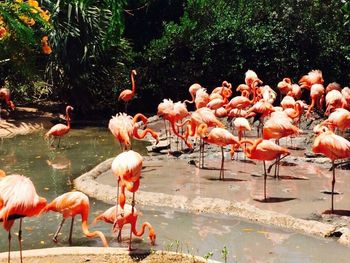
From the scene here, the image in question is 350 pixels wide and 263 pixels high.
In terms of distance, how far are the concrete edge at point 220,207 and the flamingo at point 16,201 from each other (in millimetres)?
2873

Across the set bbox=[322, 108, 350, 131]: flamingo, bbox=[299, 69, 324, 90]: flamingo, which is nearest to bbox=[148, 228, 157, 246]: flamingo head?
bbox=[322, 108, 350, 131]: flamingo

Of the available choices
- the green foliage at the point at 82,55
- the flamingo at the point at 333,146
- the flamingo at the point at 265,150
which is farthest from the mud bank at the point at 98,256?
the green foliage at the point at 82,55

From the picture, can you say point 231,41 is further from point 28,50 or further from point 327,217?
point 327,217

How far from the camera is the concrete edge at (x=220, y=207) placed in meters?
6.15

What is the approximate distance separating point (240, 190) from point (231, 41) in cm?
937

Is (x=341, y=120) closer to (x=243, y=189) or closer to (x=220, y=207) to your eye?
(x=243, y=189)

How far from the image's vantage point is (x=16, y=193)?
4512 mm

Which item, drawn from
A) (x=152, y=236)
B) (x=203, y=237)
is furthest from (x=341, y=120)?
(x=152, y=236)

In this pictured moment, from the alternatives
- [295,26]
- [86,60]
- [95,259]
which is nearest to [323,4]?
[295,26]

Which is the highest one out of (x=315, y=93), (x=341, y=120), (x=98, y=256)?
(x=315, y=93)

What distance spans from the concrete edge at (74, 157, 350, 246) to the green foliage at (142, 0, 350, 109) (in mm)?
8754

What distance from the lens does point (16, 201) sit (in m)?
4.47

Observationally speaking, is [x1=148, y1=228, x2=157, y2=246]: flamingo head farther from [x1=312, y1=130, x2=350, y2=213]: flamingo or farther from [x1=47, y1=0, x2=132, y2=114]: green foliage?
[x1=47, y1=0, x2=132, y2=114]: green foliage

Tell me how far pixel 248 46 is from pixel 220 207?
10.1 metres
